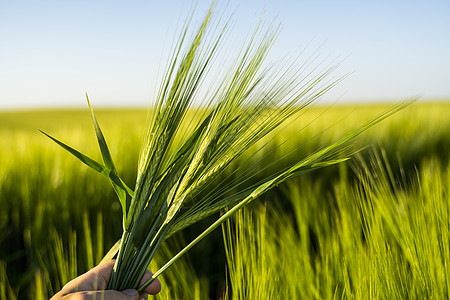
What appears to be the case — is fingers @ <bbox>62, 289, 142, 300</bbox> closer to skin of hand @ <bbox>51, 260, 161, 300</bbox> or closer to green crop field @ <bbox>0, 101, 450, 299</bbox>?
skin of hand @ <bbox>51, 260, 161, 300</bbox>

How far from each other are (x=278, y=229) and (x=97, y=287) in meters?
0.82

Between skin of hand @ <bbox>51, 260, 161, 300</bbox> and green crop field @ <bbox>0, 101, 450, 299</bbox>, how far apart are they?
63 millimetres

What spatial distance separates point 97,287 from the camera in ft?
1.46

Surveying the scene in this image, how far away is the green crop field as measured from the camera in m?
0.57

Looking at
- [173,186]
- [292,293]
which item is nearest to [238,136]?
[173,186]

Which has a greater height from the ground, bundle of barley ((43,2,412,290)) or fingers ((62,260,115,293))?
bundle of barley ((43,2,412,290))

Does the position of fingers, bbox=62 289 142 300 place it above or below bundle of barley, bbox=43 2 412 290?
below

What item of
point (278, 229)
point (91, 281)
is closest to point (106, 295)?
point (91, 281)

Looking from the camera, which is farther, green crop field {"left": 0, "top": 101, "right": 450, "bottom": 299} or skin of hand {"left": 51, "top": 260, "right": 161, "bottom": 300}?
green crop field {"left": 0, "top": 101, "right": 450, "bottom": 299}

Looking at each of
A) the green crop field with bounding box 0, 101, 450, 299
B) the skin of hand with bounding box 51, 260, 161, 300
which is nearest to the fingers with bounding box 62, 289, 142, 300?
the skin of hand with bounding box 51, 260, 161, 300

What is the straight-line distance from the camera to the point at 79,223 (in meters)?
1.19

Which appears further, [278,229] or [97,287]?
[278,229]

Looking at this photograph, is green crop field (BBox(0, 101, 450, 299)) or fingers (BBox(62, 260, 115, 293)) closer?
fingers (BBox(62, 260, 115, 293))

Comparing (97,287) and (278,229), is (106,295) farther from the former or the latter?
(278,229)
